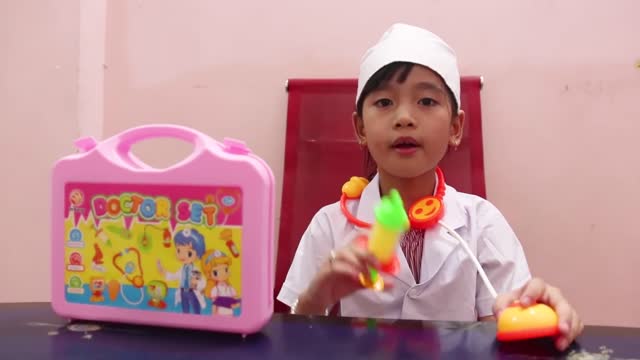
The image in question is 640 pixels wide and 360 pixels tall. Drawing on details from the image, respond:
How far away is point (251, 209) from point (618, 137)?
0.79 m

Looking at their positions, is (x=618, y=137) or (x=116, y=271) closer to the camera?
(x=116, y=271)

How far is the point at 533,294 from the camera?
1.42ft

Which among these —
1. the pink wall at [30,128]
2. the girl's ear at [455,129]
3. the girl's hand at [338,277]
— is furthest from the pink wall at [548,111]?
the girl's hand at [338,277]

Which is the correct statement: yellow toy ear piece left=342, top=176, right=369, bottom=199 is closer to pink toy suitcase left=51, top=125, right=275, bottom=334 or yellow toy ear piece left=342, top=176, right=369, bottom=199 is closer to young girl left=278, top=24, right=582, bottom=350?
young girl left=278, top=24, right=582, bottom=350

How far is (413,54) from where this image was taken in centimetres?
69

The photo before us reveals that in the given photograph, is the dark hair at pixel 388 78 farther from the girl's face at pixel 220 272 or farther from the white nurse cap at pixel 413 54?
the girl's face at pixel 220 272

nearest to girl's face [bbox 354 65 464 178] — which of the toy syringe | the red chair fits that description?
the red chair

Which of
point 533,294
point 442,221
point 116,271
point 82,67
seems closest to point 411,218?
point 442,221

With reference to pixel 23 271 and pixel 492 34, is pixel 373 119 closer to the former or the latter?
pixel 492 34

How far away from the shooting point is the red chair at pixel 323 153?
2.91 ft

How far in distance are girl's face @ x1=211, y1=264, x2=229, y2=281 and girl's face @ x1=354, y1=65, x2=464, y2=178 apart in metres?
0.33

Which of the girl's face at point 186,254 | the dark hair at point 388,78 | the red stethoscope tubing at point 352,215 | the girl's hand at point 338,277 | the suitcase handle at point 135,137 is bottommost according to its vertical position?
the girl's hand at point 338,277

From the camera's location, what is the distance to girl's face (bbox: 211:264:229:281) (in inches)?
15.8

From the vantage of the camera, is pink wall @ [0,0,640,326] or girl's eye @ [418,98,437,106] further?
pink wall @ [0,0,640,326]
